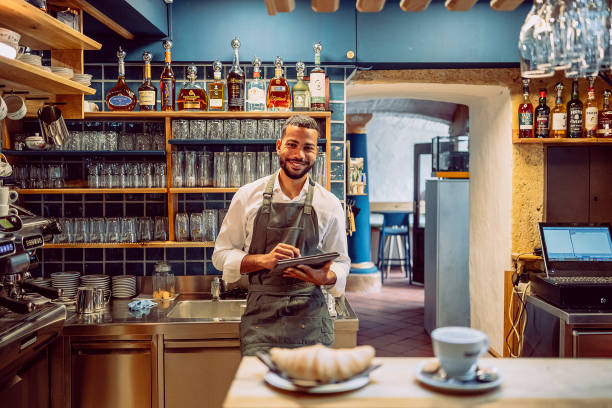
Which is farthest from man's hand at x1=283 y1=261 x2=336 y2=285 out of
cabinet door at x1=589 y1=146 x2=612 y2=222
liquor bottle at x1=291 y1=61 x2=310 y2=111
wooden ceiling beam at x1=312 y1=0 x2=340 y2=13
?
cabinet door at x1=589 y1=146 x2=612 y2=222

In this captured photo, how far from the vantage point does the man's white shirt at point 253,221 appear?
256cm

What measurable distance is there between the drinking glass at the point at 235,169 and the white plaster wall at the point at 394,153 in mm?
7305

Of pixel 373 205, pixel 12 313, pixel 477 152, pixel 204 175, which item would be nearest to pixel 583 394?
pixel 12 313

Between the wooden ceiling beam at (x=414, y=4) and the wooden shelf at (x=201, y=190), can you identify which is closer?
the wooden ceiling beam at (x=414, y=4)

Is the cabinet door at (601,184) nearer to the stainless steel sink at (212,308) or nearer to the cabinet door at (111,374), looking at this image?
the stainless steel sink at (212,308)

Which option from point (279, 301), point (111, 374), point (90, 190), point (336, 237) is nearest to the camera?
point (279, 301)

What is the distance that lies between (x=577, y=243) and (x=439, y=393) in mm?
2490

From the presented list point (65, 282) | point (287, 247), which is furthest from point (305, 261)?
point (65, 282)

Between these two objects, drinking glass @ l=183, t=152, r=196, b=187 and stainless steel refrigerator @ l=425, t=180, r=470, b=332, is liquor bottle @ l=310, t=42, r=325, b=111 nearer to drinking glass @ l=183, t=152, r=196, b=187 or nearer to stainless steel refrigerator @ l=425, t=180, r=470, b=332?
drinking glass @ l=183, t=152, r=196, b=187

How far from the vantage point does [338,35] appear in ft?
12.0

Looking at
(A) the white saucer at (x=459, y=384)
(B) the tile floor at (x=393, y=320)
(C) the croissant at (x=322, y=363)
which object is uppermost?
(C) the croissant at (x=322, y=363)

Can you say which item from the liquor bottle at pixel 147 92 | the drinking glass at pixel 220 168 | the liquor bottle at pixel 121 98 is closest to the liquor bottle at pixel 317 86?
the drinking glass at pixel 220 168

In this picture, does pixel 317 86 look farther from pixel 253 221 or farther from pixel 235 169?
pixel 253 221

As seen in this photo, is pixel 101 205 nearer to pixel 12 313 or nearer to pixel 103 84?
pixel 103 84
